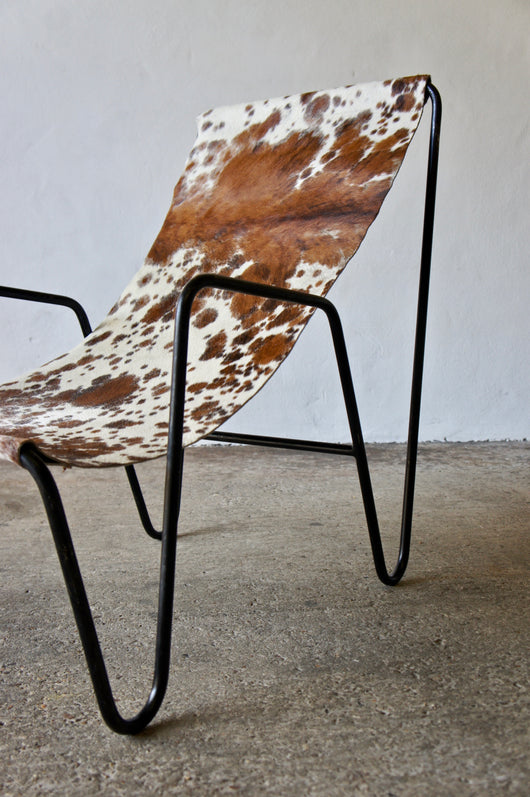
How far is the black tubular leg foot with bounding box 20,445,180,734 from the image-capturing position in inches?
31.1

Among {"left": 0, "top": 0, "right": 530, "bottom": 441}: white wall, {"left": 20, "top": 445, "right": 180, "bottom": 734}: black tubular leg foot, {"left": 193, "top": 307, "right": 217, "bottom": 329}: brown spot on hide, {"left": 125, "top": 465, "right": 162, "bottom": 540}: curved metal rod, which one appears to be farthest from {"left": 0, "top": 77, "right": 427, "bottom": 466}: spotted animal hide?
{"left": 0, "top": 0, "right": 530, "bottom": 441}: white wall

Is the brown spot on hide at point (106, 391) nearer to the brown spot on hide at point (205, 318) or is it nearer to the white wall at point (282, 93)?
the brown spot on hide at point (205, 318)

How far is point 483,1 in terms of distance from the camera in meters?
2.48

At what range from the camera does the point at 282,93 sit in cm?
243

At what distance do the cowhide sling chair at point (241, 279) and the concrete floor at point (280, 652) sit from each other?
0.33 feet

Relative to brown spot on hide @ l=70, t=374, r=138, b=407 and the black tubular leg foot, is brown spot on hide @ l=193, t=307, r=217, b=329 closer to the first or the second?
brown spot on hide @ l=70, t=374, r=138, b=407

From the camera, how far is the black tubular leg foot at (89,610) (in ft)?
2.59

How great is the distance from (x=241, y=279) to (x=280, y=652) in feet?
1.87

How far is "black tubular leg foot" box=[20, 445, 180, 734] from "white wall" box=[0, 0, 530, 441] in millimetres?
1727

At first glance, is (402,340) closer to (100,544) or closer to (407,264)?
(407,264)

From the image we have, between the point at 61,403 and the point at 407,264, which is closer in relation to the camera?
the point at 61,403

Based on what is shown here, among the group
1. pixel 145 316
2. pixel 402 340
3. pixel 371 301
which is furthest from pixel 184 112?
pixel 145 316

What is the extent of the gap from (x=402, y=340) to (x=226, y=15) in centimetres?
125

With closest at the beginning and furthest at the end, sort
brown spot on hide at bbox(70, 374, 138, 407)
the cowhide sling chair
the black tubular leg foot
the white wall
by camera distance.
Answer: the black tubular leg foot → the cowhide sling chair → brown spot on hide at bbox(70, 374, 138, 407) → the white wall
